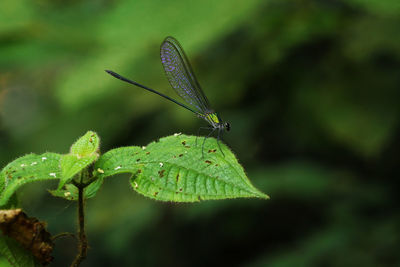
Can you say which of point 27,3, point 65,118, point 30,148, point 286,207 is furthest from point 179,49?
point 286,207

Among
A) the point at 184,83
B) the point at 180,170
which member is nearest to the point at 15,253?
the point at 180,170

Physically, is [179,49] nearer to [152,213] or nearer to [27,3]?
[27,3]

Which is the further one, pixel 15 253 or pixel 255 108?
pixel 255 108

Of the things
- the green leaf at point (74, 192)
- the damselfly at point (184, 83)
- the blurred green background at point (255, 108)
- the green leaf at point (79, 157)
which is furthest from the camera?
the blurred green background at point (255, 108)

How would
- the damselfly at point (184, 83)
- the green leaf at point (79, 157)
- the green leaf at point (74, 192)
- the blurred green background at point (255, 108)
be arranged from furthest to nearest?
1. the blurred green background at point (255, 108)
2. the damselfly at point (184, 83)
3. the green leaf at point (74, 192)
4. the green leaf at point (79, 157)

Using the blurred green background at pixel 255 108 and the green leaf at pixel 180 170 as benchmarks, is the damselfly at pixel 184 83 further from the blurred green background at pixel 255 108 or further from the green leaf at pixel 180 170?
the green leaf at pixel 180 170

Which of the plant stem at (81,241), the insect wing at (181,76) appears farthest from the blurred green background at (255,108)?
the plant stem at (81,241)

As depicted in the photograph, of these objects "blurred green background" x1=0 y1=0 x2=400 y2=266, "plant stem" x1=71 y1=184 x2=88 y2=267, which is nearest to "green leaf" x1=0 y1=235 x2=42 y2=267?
"plant stem" x1=71 y1=184 x2=88 y2=267

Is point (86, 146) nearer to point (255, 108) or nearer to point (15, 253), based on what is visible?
point (15, 253)
